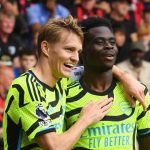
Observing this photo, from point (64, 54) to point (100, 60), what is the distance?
35 centimetres

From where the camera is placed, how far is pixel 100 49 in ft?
13.3

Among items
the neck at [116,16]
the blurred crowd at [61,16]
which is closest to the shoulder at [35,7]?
the blurred crowd at [61,16]

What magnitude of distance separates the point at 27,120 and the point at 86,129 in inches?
21.1

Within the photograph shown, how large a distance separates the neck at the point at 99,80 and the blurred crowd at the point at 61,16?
9.54ft

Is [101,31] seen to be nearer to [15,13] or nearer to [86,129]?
[86,129]

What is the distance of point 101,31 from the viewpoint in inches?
163

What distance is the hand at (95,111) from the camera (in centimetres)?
388

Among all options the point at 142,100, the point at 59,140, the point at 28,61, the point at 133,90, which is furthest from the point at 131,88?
the point at 28,61

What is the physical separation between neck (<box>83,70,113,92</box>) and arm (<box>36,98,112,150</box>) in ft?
0.71

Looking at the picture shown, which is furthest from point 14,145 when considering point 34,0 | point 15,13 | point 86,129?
point 34,0

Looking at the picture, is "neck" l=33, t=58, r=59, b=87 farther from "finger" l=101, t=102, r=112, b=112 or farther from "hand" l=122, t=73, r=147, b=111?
"hand" l=122, t=73, r=147, b=111

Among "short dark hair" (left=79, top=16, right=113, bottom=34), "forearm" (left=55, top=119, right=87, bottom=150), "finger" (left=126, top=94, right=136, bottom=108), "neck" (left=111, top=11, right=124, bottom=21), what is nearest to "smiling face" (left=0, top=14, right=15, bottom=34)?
"neck" (left=111, top=11, right=124, bottom=21)

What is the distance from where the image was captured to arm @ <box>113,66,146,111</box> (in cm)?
414

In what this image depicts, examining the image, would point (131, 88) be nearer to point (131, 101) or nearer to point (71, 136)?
point (131, 101)
